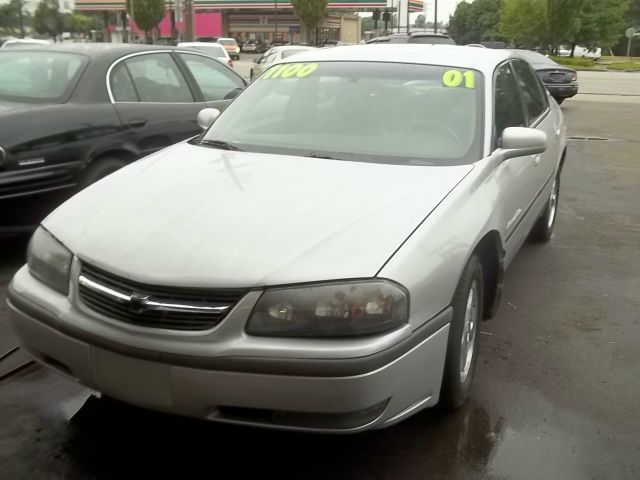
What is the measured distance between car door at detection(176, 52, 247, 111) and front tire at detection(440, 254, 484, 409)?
3.62 meters

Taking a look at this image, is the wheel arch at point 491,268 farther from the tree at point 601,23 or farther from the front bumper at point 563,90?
the tree at point 601,23

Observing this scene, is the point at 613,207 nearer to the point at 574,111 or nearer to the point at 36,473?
the point at 36,473

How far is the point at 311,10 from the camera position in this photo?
53.6m

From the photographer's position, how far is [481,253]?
130 inches

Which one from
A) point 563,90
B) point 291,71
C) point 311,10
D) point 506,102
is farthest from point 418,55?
point 311,10

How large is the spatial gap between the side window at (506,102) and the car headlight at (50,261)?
219 cm

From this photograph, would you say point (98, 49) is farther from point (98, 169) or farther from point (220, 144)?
point (220, 144)

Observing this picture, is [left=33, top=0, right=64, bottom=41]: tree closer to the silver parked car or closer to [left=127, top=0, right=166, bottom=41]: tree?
[left=127, top=0, right=166, bottom=41]: tree

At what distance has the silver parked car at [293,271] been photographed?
235 cm

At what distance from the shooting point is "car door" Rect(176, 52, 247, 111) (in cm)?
632

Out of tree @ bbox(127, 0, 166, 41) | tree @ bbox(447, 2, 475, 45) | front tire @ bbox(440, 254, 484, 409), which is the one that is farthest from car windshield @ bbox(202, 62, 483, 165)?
tree @ bbox(447, 2, 475, 45)

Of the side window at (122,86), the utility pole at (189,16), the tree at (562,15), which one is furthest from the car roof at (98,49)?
the tree at (562,15)

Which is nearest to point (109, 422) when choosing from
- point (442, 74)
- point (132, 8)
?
point (442, 74)

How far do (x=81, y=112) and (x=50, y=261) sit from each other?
263 centimetres
